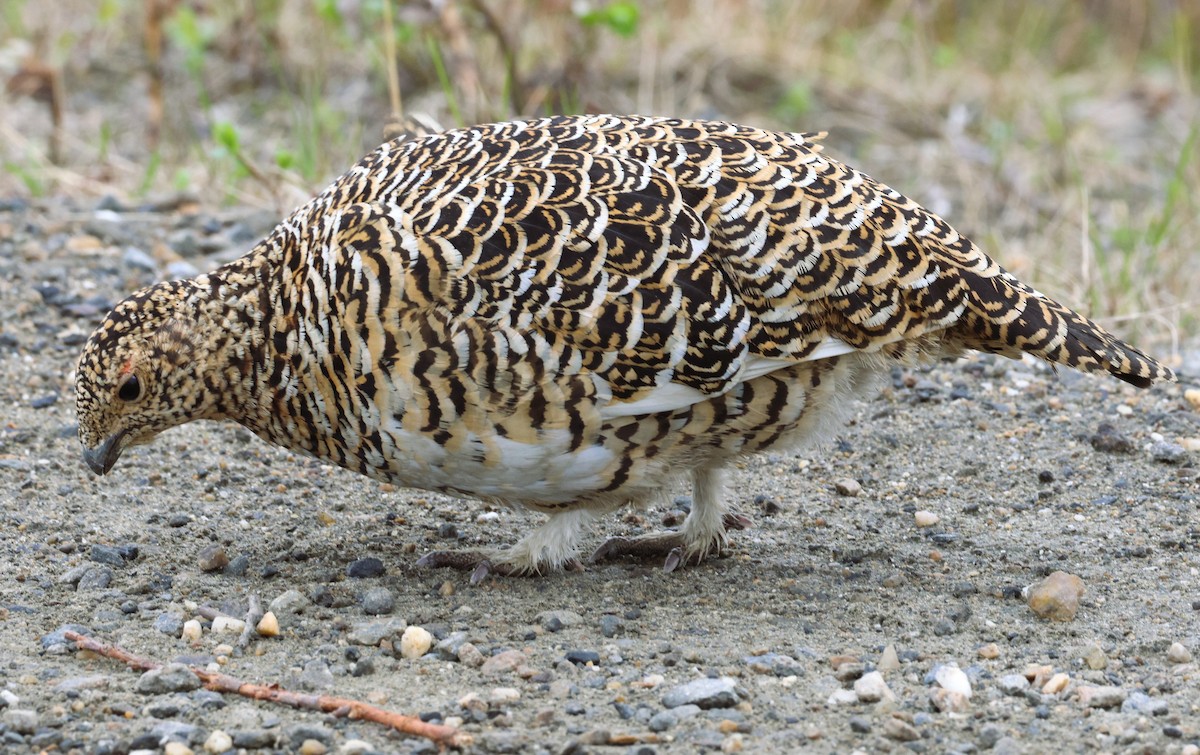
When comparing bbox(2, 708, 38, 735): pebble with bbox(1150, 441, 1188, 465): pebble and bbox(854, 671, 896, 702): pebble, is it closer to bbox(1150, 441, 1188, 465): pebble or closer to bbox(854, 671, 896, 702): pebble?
bbox(854, 671, 896, 702): pebble

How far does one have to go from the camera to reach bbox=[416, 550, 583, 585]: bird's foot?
4.68 m

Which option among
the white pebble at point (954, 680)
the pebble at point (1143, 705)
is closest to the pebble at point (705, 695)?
the white pebble at point (954, 680)

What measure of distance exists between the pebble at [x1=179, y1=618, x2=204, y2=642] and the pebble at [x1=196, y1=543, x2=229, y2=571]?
50 centimetres

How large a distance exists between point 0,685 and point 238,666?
23.9 inches

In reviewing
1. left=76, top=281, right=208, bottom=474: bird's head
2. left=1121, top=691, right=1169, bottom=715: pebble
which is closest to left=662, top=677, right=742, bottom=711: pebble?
left=1121, top=691, right=1169, bottom=715: pebble

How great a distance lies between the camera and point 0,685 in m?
3.71

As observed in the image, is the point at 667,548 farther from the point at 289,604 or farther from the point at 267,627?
the point at 267,627

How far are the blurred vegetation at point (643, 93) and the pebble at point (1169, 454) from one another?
1.65m

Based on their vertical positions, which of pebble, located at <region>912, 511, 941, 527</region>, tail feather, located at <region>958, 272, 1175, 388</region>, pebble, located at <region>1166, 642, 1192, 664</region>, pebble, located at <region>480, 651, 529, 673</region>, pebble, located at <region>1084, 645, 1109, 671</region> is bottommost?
pebble, located at <region>912, 511, 941, 527</region>

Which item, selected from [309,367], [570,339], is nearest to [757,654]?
[570,339]

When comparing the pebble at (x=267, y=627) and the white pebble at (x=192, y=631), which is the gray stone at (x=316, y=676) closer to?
the pebble at (x=267, y=627)

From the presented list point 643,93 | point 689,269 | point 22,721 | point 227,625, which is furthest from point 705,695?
point 643,93

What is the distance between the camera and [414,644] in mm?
4035

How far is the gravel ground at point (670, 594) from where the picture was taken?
3.61m
